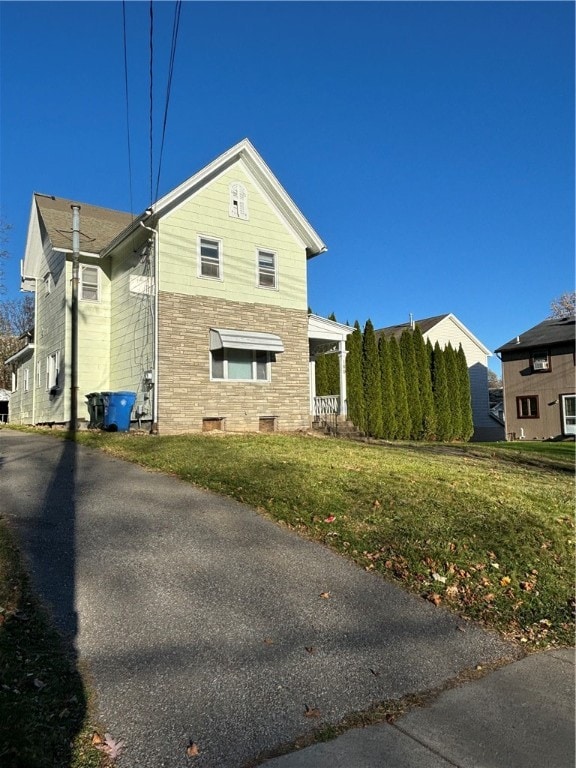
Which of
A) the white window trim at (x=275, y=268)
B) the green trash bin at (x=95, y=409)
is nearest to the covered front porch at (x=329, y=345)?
the white window trim at (x=275, y=268)

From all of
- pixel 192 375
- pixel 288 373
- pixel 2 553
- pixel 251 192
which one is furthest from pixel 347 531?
pixel 251 192

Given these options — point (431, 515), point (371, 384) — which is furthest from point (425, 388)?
point (431, 515)

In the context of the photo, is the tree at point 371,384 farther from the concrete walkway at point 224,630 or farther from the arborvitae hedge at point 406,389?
the concrete walkway at point 224,630

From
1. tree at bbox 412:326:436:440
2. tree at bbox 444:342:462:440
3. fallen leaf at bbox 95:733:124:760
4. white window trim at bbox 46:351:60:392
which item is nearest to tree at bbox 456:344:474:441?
tree at bbox 444:342:462:440

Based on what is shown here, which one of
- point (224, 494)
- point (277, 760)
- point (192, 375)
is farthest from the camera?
point (192, 375)

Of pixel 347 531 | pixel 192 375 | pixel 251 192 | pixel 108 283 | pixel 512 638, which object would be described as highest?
pixel 251 192

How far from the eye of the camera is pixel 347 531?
594cm

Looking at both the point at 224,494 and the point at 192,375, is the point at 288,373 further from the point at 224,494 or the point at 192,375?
the point at 224,494

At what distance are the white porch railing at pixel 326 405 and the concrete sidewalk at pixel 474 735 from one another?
15378 mm

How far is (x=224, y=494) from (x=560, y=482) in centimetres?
628

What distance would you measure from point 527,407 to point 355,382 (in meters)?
13.3

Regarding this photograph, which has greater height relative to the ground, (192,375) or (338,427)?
(192,375)

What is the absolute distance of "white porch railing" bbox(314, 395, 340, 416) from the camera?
19016mm

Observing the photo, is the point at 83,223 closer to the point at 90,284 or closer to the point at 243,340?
the point at 90,284
